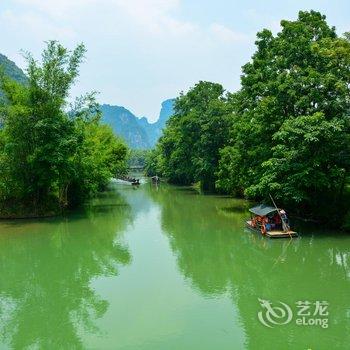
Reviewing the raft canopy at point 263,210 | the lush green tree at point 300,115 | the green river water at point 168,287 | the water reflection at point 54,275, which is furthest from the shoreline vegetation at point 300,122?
the water reflection at point 54,275

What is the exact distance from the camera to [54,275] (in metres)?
17.3

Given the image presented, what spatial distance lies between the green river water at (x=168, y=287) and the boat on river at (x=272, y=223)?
598 millimetres

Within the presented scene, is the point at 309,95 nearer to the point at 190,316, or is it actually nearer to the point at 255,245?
the point at 255,245

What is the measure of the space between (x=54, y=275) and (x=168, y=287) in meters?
4.86

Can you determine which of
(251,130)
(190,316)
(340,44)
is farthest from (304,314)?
(251,130)

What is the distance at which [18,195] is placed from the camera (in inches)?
1293

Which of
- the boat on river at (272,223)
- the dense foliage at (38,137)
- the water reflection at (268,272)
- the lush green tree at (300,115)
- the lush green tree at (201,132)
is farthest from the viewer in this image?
the lush green tree at (201,132)

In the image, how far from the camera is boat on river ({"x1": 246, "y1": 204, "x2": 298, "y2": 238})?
22.6 metres

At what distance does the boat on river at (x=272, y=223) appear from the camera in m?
22.6

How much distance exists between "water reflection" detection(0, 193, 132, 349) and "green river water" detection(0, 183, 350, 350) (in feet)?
0.16

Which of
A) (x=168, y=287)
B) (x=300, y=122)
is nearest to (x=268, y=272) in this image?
(x=168, y=287)

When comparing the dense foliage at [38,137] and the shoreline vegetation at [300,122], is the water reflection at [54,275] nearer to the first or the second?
the dense foliage at [38,137]

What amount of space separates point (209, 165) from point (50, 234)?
29.2 m

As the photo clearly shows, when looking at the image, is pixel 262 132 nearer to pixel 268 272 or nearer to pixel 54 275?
pixel 268 272
